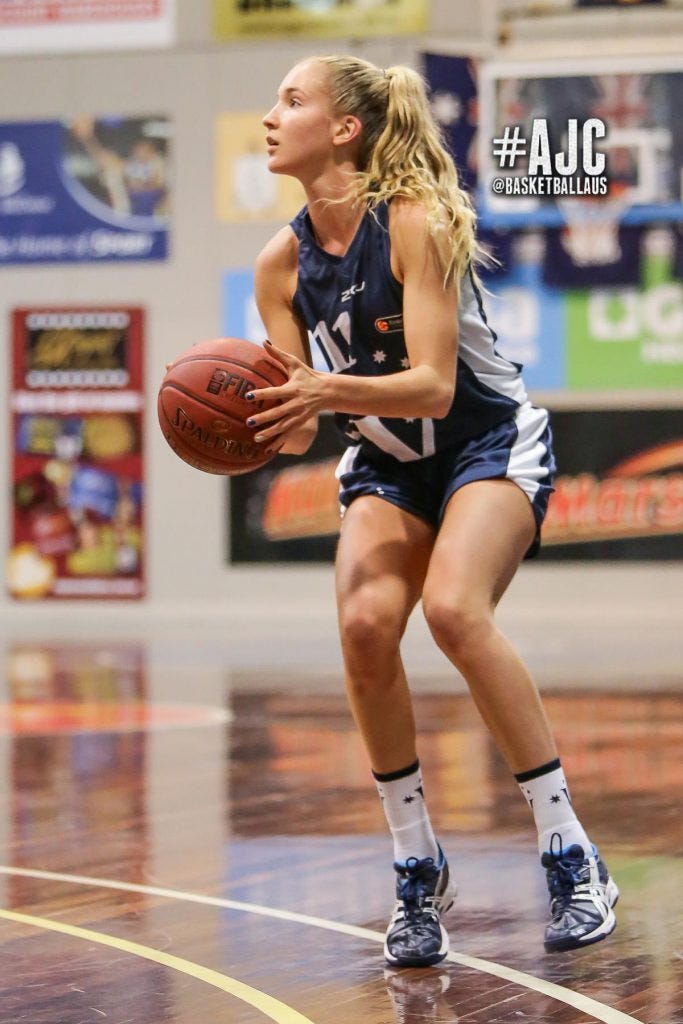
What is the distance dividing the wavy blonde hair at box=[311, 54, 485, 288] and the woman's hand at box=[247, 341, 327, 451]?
42 centimetres

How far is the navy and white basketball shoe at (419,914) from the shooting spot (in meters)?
3.31

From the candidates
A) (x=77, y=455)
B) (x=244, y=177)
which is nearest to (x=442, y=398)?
(x=244, y=177)

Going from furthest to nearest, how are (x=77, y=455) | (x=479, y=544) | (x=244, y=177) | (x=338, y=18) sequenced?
1. (x=77, y=455)
2. (x=244, y=177)
3. (x=338, y=18)
4. (x=479, y=544)

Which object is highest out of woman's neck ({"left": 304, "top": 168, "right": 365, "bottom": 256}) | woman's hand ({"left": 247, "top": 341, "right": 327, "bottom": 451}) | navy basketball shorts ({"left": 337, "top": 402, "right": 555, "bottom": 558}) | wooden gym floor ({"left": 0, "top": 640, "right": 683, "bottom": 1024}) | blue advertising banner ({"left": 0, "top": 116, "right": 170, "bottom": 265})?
blue advertising banner ({"left": 0, "top": 116, "right": 170, "bottom": 265})

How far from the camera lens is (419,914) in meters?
3.40

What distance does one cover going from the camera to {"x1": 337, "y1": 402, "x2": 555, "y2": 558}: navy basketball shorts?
3551 millimetres

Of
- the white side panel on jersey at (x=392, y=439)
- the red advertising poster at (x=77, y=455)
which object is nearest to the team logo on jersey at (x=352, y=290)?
the white side panel on jersey at (x=392, y=439)

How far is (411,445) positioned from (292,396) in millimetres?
484

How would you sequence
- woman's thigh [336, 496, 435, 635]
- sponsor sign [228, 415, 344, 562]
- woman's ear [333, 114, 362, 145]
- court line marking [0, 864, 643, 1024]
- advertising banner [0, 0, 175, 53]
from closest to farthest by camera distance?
1. court line marking [0, 864, 643, 1024]
2. woman's thigh [336, 496, 435, 635]
3. woman's ear [333, 114, 362, 145]
4. advertising banner [0, 0, 175, 53]
5. sponsor sign [228, 415, 344, 562]

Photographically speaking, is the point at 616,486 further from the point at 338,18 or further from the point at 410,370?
the point at 410,370

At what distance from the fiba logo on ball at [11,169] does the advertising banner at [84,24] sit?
215 cm

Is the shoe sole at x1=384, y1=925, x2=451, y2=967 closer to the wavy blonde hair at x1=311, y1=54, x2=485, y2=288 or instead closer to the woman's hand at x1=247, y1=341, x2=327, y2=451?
the woman's hand at x1=247, y1=341, x2=327, y2=451

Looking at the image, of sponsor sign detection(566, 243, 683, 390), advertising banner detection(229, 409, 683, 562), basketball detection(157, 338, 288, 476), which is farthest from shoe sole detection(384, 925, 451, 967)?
sponsor sign detection(566, 243, 683, 390)

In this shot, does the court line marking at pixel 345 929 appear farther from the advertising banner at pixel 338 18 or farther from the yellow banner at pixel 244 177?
the yellow banner at pixel 244 177
